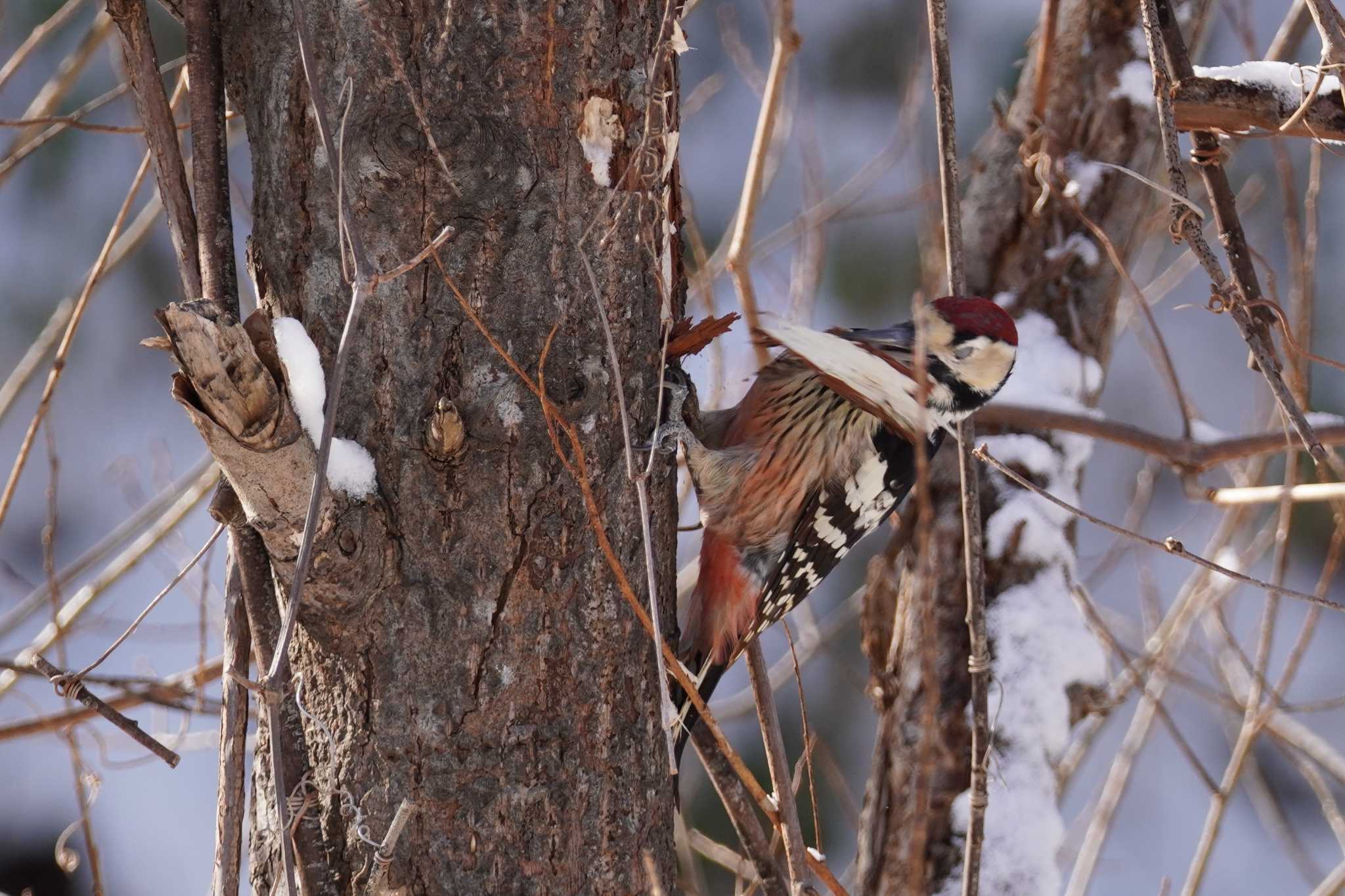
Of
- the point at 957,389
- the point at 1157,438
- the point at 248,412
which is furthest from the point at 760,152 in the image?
the point at 248,412

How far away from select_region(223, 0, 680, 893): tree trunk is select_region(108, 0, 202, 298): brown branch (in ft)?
0.40

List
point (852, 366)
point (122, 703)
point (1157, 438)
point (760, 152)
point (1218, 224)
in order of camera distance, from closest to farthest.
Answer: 1. point (852, 366)
2. point (1218, 224)
3. point (122, 703)
4. point (760, 152)
5. point (1157, 438)

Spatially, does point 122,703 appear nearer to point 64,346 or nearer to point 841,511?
point 64,346

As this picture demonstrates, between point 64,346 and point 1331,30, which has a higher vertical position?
point 1331,30

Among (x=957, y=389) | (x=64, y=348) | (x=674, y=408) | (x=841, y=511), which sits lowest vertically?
(x=841, y=511)

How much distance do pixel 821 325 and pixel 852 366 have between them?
3.41 meters

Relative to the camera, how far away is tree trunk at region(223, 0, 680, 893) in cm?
149

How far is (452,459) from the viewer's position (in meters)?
1.49

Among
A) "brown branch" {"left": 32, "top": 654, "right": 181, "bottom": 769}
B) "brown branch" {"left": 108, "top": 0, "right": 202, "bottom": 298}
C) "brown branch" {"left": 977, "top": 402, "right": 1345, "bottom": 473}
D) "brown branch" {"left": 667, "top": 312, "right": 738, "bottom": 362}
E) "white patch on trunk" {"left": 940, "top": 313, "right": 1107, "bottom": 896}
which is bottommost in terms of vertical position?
"white patch on trunk" {"left": 940, "top": 313, "right": 1107, "bottom": 896}

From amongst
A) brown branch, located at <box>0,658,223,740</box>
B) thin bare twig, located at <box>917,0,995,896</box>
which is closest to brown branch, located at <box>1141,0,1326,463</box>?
thin bare twig, located at <box>917,0,995,896</box>

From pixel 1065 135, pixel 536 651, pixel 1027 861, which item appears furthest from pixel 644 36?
pixel 1027 861

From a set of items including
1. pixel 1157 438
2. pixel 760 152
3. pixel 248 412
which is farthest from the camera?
pixel 1157 438

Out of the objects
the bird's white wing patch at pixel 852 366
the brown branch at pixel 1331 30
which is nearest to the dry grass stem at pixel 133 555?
the bird's white wing patch at pixel 852 366

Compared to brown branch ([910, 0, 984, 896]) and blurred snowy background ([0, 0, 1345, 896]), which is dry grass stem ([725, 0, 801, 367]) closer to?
brown branch ([910, 0, 984, 896])
